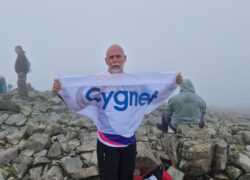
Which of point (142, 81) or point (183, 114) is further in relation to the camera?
point (183, 114)

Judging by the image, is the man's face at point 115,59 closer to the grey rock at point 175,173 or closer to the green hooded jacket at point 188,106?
the grey rock at point 175,173

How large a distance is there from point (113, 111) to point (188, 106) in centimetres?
445

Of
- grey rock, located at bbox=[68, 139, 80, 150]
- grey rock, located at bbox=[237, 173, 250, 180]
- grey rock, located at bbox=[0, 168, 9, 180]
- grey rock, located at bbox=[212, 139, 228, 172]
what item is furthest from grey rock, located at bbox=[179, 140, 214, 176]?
grey rock, located at bbox=[0, 168, 9, 180]

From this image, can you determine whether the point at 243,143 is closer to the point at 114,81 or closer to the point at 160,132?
the point at 160,132

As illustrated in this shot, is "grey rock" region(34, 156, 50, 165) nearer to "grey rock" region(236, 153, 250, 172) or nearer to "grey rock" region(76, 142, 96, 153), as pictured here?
"grey rock" region(76, 142, 96, 153)

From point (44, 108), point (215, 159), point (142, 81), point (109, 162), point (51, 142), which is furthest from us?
point (44, 108)

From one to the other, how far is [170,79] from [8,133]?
5.97 m

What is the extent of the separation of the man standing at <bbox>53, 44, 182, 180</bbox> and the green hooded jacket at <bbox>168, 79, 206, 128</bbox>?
4032mm

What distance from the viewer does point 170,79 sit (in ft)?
18.4

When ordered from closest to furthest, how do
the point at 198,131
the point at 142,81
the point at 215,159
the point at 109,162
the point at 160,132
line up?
the point at 109,162, the point at 142,81, the point at 215,159, the point at 198,131, the point at 160,132

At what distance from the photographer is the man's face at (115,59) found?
506 cm

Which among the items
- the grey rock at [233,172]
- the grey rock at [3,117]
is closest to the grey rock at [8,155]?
the grey rock at [3,117]

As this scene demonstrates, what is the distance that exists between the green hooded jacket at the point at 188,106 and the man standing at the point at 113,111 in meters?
4.03

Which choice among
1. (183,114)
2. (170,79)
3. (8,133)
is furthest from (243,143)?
(8,133)
